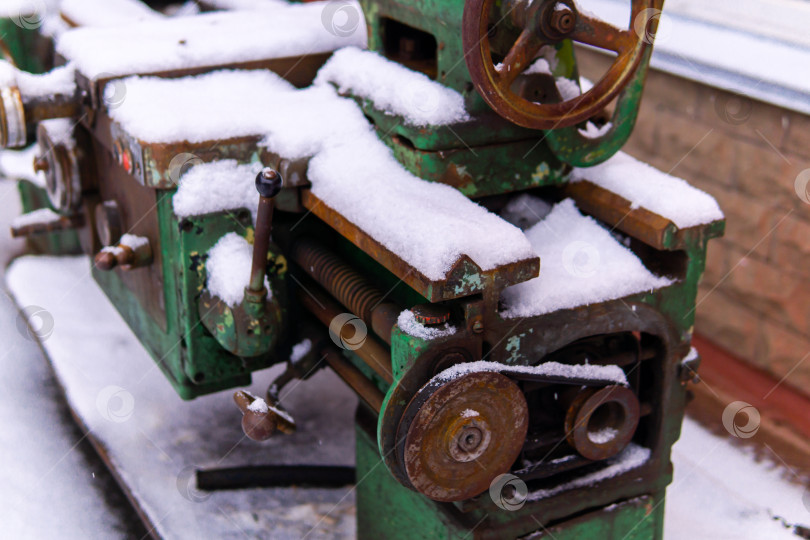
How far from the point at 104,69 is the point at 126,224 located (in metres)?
0.33

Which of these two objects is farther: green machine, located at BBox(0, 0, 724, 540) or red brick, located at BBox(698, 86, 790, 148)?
red brick, located at BBox(698, 86, 790, 148)

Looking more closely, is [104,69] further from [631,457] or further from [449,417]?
[631,457]

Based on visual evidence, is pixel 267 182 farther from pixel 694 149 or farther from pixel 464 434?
pixel 694 149

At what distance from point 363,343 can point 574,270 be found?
389 millimetres

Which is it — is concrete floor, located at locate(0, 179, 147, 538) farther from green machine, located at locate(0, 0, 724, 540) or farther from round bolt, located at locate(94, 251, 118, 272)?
round bolt, located at locate(94, 251, 118, 272)

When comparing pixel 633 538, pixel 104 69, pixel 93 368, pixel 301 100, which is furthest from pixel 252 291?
pixel 93 368

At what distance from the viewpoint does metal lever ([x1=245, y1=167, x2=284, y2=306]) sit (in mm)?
1522

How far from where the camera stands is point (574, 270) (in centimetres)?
163

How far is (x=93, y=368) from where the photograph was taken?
109 inches

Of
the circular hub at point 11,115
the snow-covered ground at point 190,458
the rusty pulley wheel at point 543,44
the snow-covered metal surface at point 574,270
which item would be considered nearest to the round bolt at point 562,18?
the rusty pulley wheel at point 543,44

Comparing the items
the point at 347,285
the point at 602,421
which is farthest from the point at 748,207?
the point at 347,285

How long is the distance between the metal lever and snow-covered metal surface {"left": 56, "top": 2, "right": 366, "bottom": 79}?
51 cm

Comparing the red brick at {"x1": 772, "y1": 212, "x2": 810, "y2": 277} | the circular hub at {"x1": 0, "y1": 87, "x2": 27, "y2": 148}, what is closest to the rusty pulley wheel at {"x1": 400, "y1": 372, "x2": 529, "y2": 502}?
the circular hub at {"x1": 0, "y1": 87, "x2": 27, "y2": 148}

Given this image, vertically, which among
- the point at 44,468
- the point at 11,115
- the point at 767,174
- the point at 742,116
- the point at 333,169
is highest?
the point at 333,169
